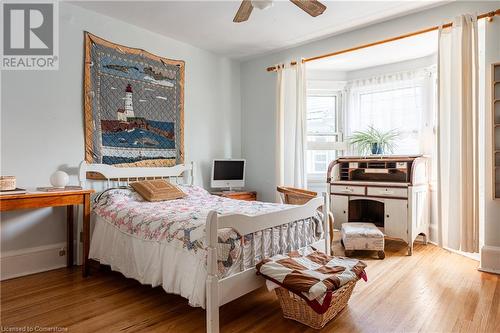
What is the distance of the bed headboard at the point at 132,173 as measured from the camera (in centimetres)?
313

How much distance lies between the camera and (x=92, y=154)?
10.7 feet

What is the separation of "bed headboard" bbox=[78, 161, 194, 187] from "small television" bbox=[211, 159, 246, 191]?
0.35 m

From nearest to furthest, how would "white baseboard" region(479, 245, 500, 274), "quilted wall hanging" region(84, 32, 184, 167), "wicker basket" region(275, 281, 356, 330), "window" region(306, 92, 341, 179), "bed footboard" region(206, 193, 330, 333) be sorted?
"bed footboard" region(206, 193, 330, 333) → "wicker basket" region(275, 281, 356, 330) → "white baseboard" region(479, 245, 500, 274) → "quilted wall hanging" region(84, 32, 184, 167) → "window" region(306, 92, 341, 179)

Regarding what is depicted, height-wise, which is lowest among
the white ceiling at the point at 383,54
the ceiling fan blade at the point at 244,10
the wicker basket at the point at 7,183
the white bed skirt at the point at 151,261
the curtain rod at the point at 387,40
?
the white bed skirt at the point at 151,261

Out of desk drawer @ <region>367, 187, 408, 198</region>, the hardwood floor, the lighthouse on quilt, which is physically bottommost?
the hardwood floor

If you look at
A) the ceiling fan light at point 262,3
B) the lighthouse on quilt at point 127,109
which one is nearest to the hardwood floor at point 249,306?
the lighthouse on quilt at point 127,109

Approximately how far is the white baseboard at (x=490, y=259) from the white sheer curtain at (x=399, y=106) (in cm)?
158

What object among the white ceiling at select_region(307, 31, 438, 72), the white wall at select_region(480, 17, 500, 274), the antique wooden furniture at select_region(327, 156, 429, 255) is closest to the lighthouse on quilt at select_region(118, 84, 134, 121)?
the white ceiling at select_region(307, 31, 438, 72)

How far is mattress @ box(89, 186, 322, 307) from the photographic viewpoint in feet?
6.34

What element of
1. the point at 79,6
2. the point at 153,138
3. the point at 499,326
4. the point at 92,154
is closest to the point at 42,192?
the point at 92,154

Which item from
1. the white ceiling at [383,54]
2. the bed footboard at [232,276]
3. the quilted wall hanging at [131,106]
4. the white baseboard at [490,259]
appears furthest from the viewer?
the white ceiling at [383,54]

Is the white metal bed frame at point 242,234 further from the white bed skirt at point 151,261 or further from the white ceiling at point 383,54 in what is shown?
the white ceiling at point 383,54

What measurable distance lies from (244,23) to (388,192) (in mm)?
2539

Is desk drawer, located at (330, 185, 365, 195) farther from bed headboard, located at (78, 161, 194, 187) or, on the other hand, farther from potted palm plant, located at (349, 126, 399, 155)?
bed headboard, located at (78, 161, 194, 187)
